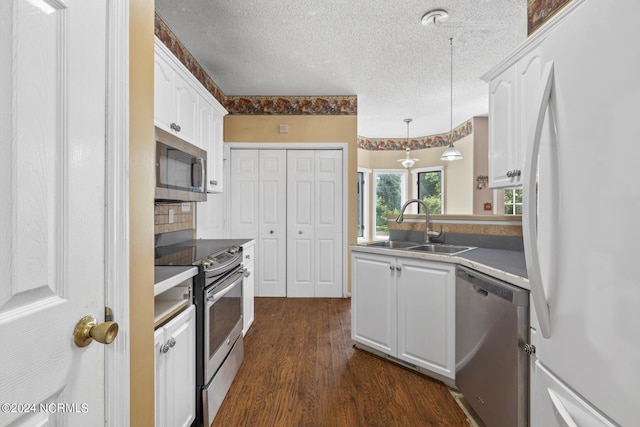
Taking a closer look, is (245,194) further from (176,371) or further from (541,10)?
(541,10)

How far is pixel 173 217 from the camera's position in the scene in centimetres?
249

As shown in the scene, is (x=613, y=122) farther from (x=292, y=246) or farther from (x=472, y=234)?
(x=292, y=246)

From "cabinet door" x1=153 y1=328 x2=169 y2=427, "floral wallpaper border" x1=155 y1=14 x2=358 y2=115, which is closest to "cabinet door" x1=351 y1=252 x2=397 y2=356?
"cabinet door" x1=153 y1=328 x2=169 y2=427

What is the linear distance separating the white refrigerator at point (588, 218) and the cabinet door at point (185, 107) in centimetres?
209

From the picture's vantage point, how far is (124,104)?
75 centimetres

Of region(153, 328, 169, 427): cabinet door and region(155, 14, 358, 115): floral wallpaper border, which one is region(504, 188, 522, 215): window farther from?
region(153, 328, 169, 427): cabinet door

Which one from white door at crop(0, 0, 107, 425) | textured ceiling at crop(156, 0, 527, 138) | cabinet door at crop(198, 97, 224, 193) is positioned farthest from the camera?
cabinet door at crop(198, 97, 224, 193)

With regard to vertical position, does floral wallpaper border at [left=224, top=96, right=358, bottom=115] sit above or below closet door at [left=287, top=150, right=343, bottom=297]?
above

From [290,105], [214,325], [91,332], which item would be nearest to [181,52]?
[290,105]

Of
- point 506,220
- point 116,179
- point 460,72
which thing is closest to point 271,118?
point 460,72

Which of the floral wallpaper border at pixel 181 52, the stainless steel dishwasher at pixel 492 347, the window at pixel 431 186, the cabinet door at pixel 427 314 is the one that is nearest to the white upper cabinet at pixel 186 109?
the floral wallpaper border at pixel 181 52

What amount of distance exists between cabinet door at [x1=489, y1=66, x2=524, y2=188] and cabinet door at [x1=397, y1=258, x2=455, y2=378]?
2.55 ft

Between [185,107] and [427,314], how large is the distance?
2.31m

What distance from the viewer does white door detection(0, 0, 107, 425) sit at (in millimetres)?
485
